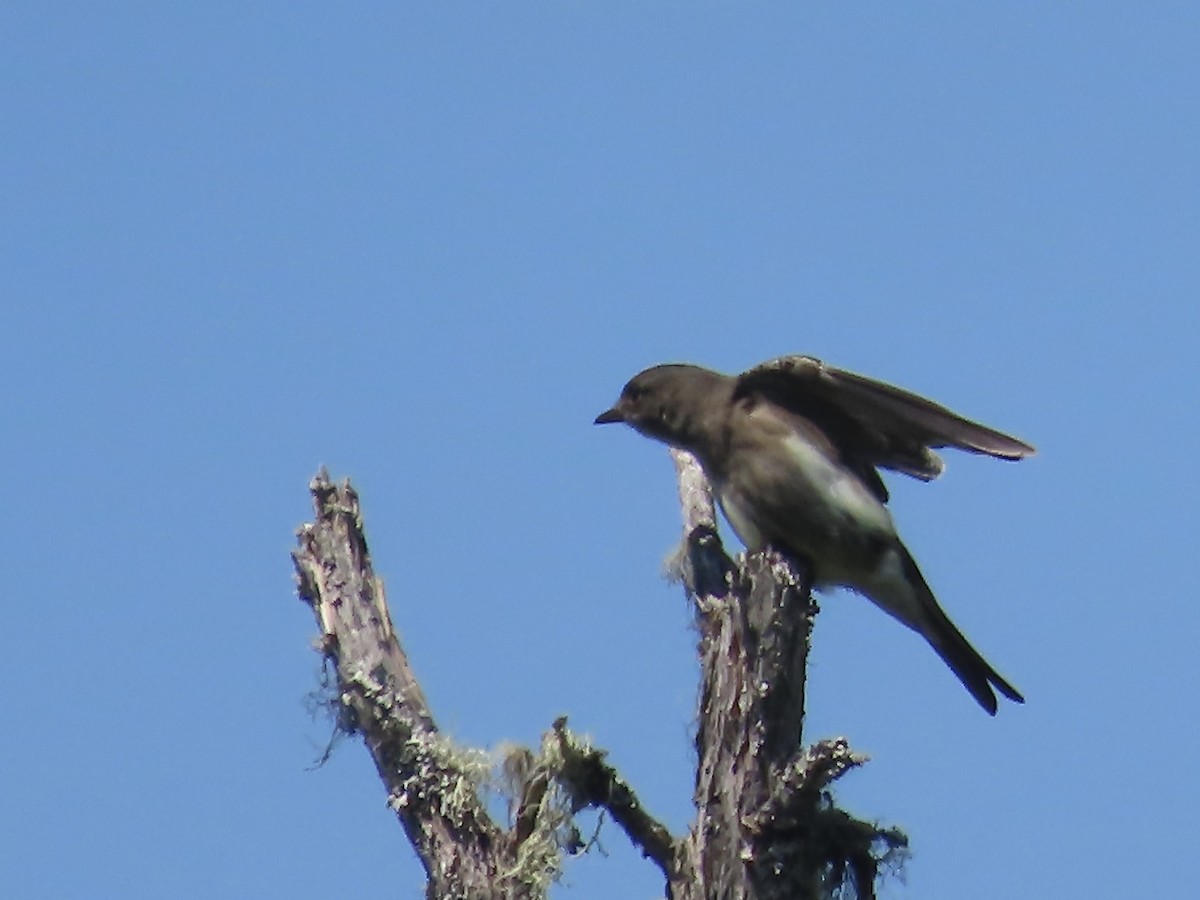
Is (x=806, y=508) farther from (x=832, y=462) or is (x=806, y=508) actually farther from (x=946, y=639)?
(x=946, y=639)

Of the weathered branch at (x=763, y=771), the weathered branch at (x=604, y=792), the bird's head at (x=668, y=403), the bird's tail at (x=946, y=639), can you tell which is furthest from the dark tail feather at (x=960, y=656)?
the weathered branch at (x=604, y=792)

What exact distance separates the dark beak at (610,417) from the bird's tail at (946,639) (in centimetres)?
156

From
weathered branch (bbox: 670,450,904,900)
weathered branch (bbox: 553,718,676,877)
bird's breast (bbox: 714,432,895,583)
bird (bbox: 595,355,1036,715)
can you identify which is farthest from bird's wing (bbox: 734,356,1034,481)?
weathered branch (bbox: 553,718,676,877)

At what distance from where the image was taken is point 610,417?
8.84 m

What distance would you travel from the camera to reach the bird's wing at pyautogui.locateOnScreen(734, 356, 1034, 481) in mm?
7473

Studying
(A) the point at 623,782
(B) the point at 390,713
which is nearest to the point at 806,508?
(A) the point at 623,782

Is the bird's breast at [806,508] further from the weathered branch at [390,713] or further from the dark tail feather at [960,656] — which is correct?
the weathered branch at [390,713]

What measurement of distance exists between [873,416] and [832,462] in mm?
253

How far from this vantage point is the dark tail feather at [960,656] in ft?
26.5

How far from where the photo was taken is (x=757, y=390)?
7988mm

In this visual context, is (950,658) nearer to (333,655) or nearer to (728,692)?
(728,692)

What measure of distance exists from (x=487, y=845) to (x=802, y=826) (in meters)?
→ 0.93

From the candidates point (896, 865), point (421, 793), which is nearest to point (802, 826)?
point (896, 865)

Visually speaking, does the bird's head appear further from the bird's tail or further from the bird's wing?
the bird's tail
